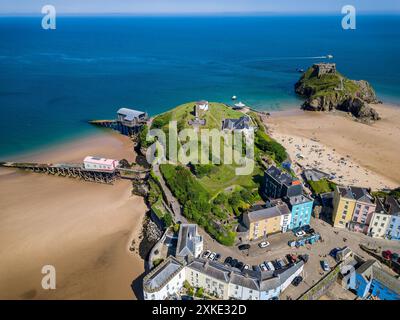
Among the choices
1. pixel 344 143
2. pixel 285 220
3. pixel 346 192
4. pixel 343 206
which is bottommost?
pixel 285 220

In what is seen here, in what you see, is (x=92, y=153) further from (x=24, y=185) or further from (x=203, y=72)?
(x=203, y=72)

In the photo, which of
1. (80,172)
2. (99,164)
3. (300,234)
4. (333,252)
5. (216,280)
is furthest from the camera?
(80,172)

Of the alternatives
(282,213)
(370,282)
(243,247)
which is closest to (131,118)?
(282,213)

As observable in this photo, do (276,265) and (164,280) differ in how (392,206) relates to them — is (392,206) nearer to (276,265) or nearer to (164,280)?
(276,265)

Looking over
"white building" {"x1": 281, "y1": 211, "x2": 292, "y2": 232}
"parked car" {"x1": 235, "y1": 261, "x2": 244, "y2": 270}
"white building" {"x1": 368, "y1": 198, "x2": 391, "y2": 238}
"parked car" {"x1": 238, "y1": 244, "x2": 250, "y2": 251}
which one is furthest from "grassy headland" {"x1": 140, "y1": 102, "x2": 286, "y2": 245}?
"white building" {"x1": 368, "y1": 198, "x2": 391, "y2": 238}

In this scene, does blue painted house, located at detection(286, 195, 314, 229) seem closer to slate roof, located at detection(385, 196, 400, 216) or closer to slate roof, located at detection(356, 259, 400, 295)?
slate roof, located at detection(356, 259, 400, 295)

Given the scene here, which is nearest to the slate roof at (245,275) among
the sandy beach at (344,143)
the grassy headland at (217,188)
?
the grassy headland at (217,188)

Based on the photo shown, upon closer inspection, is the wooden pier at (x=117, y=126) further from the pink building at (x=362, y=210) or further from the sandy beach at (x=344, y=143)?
the pink building at (x=362, y=210)

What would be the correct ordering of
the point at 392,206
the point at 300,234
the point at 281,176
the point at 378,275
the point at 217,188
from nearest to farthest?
the point at 378,275, the point at 392,206, the point at 300,234, the point at 281,176, the point at 217,188
